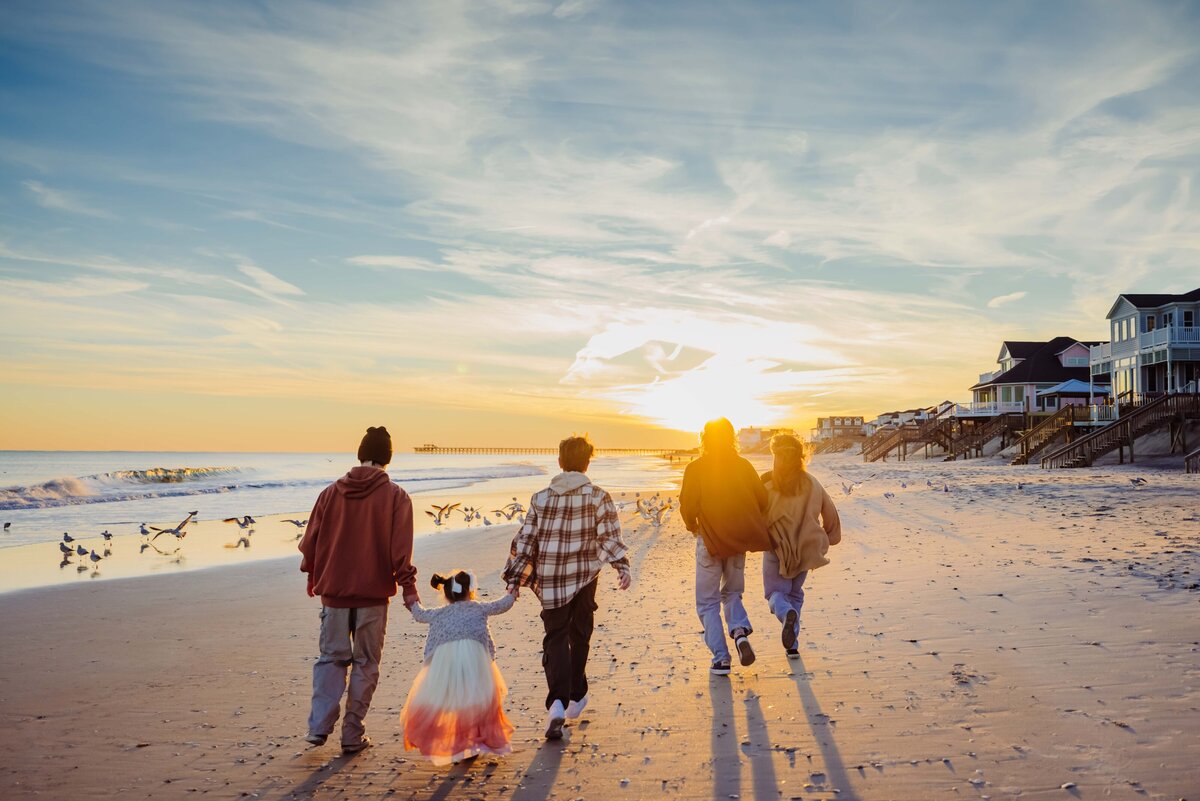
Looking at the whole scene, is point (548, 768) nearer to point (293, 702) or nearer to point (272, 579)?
point (293, 702)

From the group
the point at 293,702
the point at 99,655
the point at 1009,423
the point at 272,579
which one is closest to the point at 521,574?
the point at 293,702

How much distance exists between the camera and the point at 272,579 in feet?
43.2

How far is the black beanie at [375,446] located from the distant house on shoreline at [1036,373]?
61.3 metres

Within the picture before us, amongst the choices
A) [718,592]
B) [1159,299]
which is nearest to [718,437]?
[718,592]

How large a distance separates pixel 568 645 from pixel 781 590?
98.2 inches

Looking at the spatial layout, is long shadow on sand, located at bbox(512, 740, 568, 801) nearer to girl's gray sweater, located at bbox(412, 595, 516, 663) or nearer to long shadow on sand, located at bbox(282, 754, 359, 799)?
girl's gray sweater, located at bbox(412, 595, 516, 663)

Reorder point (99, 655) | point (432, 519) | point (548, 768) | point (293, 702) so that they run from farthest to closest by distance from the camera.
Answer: point (432, 519) < point (99, 655) < point (293, 702) < point (548, 768)

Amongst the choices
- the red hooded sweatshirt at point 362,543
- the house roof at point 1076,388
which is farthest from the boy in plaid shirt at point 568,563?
the house roof at point 1076,388

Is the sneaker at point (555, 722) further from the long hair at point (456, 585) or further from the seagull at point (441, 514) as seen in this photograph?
the seagull at point (441, 514)

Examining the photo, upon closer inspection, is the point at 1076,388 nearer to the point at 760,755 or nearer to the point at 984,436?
the point at 984,436

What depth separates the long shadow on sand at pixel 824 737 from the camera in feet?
14.0

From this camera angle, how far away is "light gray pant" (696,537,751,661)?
670cm

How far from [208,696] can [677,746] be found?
166 inches

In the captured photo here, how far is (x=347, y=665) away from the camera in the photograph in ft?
17.4
